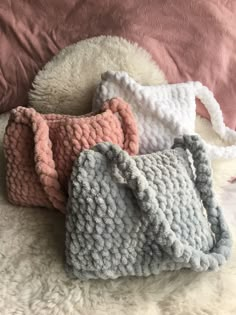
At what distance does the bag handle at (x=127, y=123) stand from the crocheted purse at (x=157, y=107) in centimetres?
5

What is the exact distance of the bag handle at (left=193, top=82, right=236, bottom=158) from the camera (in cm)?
103

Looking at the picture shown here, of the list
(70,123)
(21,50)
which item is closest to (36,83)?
(21,50)

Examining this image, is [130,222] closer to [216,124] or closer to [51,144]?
[51,144]

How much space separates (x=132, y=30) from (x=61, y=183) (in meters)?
0.37

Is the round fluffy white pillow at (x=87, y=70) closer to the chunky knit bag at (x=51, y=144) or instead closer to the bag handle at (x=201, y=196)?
the chunky knit bag at (x=51, y=144)

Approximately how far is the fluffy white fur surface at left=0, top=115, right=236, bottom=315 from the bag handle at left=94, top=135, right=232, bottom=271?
0.04m

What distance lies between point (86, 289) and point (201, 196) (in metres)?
0.24

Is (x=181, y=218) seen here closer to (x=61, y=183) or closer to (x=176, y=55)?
(x=61, y=183)

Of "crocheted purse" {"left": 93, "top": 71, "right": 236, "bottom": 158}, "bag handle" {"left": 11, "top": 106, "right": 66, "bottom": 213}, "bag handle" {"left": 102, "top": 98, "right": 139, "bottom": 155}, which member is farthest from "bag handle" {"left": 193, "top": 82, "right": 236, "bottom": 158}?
"bag handle" {"left": 11, "top": 106, "right": 66, "bottom": 213}

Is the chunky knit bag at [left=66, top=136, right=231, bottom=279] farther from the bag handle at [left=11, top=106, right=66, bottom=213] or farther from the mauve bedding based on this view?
the mauve bedding

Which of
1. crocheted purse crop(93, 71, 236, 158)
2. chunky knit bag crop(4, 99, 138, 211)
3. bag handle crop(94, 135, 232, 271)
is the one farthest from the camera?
crocheted purse crop(93, 71, 236, 158)

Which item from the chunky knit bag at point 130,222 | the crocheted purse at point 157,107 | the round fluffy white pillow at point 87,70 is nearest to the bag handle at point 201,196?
the chunky knit bag at point 130,222

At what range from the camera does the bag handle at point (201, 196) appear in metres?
0.76

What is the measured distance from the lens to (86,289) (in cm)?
80
